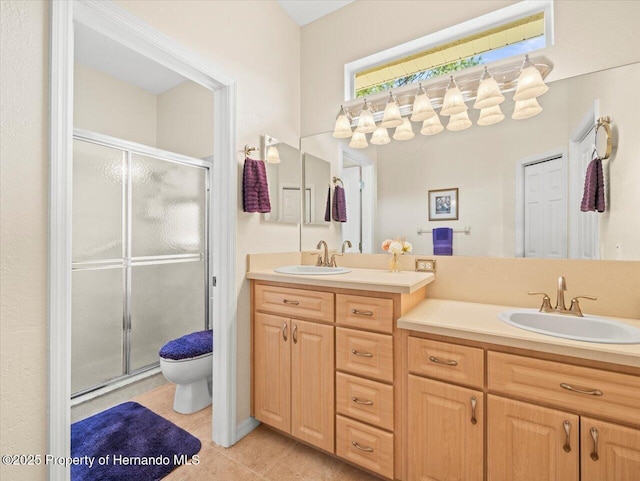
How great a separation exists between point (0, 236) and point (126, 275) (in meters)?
1.75

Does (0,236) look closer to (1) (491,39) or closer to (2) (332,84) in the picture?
(2) (332,84)

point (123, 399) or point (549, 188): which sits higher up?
point (549, 188)

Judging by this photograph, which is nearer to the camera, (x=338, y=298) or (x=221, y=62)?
(x=338, y=298)

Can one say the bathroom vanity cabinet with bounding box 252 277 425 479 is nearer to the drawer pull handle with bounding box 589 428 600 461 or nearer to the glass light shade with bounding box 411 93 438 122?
the drawer pull handle with bounding box 589 428 600 461

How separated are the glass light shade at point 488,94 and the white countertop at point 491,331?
1116 millimetres

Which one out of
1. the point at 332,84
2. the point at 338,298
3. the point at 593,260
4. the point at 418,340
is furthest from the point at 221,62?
the point at 593,260

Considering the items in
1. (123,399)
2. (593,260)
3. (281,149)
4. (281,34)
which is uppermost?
(281,34)

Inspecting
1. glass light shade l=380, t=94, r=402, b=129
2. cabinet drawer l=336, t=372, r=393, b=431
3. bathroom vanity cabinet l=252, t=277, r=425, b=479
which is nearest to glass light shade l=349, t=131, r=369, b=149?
glass light shade l=380, t=94, r=402, b=129

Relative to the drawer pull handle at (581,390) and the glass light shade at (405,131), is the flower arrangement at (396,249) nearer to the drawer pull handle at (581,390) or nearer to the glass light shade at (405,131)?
the glass light shade at (405,131)

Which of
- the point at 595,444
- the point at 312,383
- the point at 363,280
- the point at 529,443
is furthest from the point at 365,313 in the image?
the point at 595,444

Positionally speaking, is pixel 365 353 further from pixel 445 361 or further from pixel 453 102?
pixel 453 102

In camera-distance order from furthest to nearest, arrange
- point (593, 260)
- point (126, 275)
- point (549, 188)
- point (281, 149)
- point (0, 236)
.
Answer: point (126, 275), point (281, 149), point (549, 188), point (593, 260), point (0, 236)

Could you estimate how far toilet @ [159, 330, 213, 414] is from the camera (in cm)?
204

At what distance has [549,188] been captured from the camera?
156 cm
